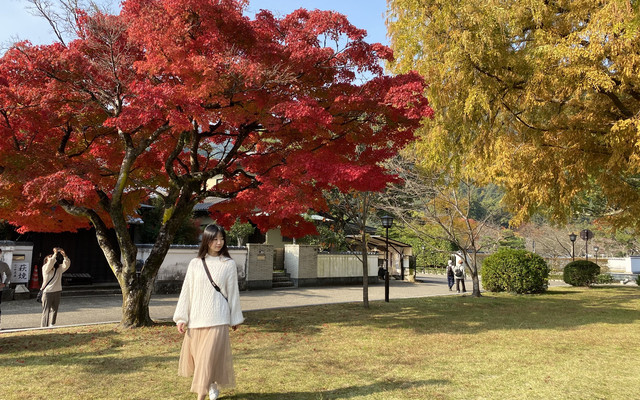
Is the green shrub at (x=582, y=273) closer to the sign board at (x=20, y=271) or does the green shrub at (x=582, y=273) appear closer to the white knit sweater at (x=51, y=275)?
the white knit sweater at (x=51, y=275)

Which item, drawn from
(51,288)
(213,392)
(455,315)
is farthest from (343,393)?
(455,315)

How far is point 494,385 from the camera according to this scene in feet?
16.3

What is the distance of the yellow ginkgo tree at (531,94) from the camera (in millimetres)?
8984

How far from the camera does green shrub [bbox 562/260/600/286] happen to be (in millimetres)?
20938

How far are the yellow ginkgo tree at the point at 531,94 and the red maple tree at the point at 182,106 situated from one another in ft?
8.78

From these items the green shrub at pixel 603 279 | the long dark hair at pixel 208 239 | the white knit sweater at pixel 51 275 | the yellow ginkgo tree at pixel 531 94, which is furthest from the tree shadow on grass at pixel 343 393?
the green shrub at pixel 603 279

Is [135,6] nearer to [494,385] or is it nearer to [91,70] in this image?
[91,70]

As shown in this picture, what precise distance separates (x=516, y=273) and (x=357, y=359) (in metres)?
13.0

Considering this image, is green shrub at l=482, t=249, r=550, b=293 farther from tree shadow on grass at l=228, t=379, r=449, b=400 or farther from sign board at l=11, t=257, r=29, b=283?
sign board at l=11, t=257, r=29, b=283

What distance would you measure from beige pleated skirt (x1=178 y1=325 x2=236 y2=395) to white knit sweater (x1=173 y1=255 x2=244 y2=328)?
10 centimetres

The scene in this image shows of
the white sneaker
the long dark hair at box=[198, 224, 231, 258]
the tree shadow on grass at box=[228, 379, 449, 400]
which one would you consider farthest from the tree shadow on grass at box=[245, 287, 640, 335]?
the long dark hair at box=[198, 224, 231, 258]

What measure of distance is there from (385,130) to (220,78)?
3.83 m

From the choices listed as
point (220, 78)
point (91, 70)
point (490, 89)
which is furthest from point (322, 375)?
point (490, 89)

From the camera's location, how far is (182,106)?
729 centimetres
